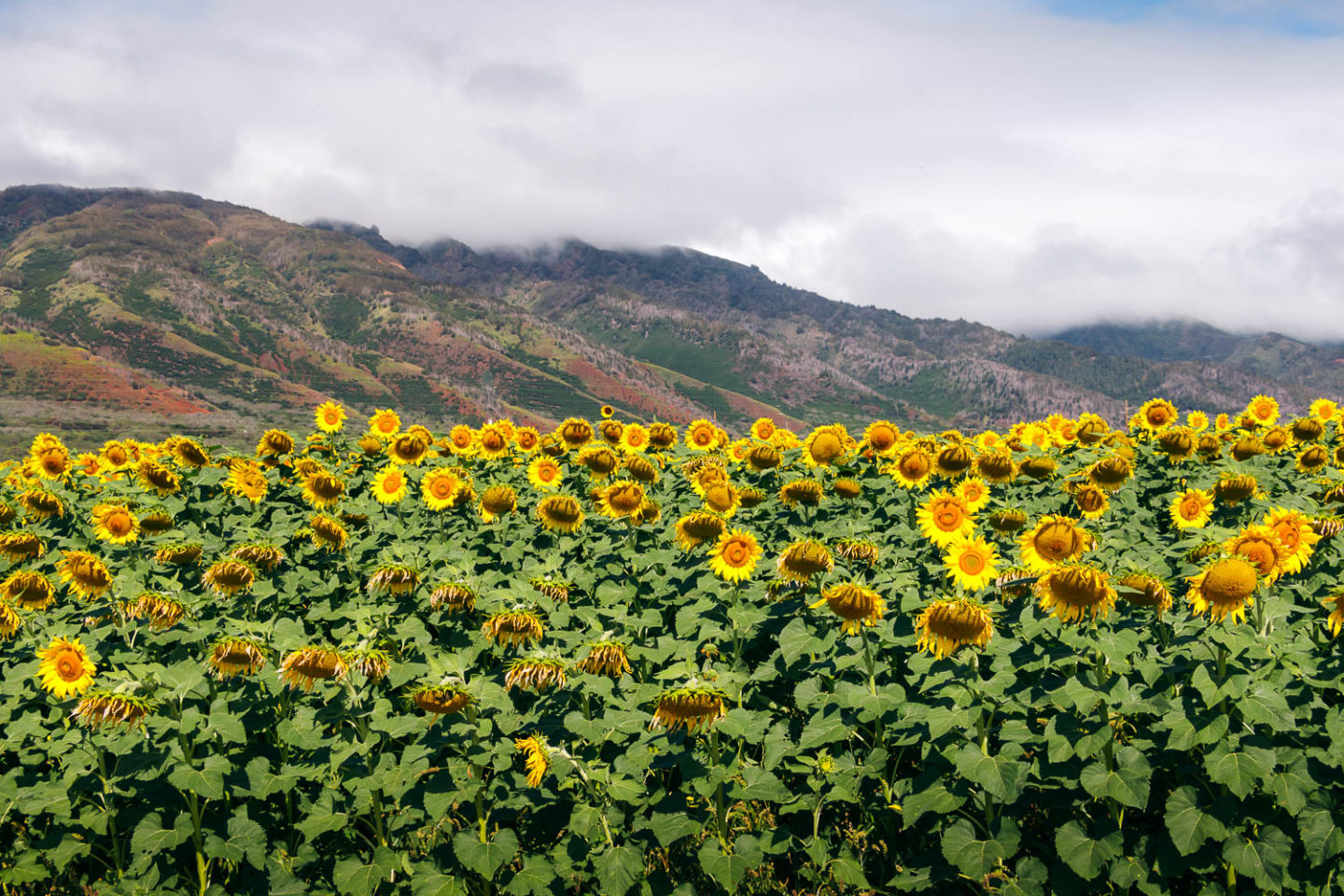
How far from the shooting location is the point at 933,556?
7188 mm

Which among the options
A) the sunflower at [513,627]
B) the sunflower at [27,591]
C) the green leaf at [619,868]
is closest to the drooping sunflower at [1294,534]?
the green leaf at [619,868]

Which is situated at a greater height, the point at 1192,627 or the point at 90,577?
the point at 1192,627

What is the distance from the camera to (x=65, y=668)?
5.94 meters

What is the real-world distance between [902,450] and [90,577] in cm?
925

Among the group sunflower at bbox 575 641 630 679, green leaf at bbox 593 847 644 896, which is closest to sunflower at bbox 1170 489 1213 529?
sunflower at bbox 575 641 630 679

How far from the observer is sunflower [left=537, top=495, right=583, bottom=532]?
819 centimetres

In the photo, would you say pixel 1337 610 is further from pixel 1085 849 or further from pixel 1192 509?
pixel 1192 509

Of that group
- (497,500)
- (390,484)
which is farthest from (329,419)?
(497,500)

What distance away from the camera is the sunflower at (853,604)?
529cm

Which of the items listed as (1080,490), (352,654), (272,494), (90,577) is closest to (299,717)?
(352,654)

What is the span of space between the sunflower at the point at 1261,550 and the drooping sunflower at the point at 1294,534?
0.81ft

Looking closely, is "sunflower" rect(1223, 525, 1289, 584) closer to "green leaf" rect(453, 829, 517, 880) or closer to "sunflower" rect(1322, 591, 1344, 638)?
"sunflower" rect(1322, 591, 1344, 638)

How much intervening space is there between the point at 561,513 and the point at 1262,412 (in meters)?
11.9

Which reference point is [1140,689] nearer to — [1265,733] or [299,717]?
[1265,733]
